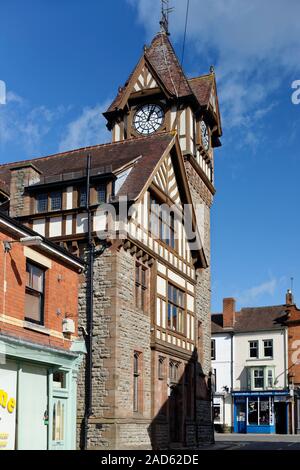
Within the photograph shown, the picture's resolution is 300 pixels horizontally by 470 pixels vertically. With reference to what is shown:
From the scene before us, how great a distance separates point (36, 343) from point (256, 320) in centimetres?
3756

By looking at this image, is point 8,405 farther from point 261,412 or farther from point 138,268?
point 261,412

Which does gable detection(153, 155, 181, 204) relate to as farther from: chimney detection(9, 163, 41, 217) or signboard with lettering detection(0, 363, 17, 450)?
signboard with lettering detection(0, 363, 17, 450)

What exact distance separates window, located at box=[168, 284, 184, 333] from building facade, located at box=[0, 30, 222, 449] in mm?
41

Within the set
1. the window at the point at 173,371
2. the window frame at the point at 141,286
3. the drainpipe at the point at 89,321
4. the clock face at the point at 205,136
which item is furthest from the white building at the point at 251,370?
the drainpipe at the point at 89,321

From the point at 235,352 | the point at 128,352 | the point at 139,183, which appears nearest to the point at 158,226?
the point at 139,183

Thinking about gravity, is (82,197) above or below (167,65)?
below

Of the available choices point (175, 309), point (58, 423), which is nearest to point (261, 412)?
point (175, 309)

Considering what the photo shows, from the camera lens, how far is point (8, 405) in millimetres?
15727

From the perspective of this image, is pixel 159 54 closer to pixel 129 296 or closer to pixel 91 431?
pixel 129 296

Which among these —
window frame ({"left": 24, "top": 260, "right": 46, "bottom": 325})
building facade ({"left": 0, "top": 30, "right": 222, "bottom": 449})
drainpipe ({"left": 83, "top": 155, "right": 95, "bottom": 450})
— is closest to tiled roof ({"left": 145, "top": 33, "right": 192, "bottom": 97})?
building facade ({"left": 0, "top": 30, "right": 222, "bottom": 449})

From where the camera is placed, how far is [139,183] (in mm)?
24203

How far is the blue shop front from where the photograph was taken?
159 feet

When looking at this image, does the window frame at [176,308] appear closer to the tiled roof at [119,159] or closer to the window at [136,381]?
the window at [136,381]
